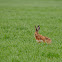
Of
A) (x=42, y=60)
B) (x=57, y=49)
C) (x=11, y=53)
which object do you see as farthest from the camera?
(x=57, y=49)

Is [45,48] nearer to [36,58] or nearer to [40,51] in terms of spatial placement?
[40,51]

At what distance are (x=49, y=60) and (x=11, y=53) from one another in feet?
5.50

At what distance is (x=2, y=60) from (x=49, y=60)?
5.55 feet

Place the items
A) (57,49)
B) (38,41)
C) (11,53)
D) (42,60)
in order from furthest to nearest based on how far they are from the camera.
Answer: (38,41) → (57,49) → (11,53) → (42,60)

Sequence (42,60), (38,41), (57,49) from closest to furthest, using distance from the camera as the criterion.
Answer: (42,60)
(57,49)
(38,41)

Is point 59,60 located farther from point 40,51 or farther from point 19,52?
point 19,52

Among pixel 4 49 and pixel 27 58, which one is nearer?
pixel 27 58

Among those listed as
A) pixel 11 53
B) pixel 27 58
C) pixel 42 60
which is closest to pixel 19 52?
pixel 11 53

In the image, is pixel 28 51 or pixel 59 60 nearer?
pixel 59 60

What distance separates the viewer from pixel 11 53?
747 centimetres

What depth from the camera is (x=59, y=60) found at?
670cm

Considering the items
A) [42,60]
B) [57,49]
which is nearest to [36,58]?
[42,60]

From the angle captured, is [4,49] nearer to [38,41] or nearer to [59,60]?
[38,41]

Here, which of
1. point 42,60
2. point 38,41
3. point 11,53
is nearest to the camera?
point 42,60
